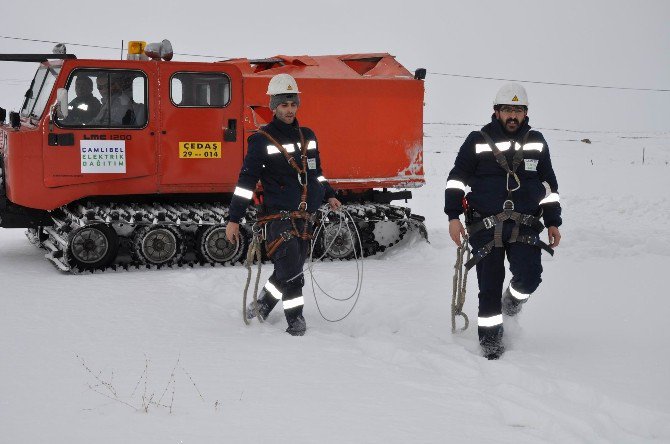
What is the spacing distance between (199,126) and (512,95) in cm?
559

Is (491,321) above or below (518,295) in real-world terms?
below

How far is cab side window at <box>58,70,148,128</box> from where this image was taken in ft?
33.8

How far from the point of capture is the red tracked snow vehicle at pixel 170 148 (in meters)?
10.3

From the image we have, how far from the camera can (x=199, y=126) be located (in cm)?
1081

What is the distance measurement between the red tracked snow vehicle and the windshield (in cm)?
3

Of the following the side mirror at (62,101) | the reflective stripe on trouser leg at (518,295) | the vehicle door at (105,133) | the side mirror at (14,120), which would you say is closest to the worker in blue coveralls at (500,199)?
the reflective stripe on trouser leg at (518,295)

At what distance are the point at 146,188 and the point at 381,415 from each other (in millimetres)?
6787

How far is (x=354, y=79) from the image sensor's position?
37.8ft

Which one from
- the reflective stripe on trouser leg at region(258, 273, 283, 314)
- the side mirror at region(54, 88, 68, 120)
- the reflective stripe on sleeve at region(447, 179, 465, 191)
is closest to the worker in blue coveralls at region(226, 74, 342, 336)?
the reflective stripe on trouser leg at region(258, 273, 283, 314)

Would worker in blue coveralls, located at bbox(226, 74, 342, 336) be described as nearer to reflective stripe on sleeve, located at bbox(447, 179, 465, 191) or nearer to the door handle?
reflective stripe on sleeve, located at bbox(447, 179, 465, 191)

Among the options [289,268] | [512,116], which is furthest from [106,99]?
[512,116]

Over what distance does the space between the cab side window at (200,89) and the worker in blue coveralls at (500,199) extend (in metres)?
5.32

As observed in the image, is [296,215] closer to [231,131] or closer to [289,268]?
[289,268]

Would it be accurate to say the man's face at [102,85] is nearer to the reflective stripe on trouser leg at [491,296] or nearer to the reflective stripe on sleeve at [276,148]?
the reflective stripe on sleeve at [276,148]
